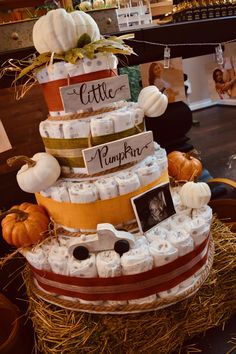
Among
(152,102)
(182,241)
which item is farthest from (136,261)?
(152,102)

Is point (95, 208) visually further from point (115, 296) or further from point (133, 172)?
point (115, 296)

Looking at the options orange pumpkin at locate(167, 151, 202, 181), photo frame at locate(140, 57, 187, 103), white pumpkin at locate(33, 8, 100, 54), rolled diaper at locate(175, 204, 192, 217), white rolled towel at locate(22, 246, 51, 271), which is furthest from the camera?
photo frame at locate(140, 57, 187, 103)

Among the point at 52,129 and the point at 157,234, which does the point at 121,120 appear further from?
the point at 157,234

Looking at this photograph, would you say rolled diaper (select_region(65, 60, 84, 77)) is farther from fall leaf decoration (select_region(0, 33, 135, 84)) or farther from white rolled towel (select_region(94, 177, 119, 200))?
white rolled towel (select_region(94, 177, 119, 200))

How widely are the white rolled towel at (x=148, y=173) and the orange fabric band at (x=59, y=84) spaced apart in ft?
1.02

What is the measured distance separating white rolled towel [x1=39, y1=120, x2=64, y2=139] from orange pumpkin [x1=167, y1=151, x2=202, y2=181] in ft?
1.93

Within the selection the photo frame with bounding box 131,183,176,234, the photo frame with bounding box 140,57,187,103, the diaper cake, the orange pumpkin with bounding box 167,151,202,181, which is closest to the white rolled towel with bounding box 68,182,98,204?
the diaper cake

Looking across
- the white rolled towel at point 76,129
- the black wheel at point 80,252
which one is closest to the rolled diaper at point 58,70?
the white rolled towel at point 76,129

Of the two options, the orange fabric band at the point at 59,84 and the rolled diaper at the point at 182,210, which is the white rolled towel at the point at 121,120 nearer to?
the orange fabric band at the point at 59,84

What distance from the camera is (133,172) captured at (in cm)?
108

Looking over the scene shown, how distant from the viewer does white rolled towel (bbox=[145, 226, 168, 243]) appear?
1.07 metres

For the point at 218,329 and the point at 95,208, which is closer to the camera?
the point at 95,208

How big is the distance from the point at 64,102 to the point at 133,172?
11.9 inches

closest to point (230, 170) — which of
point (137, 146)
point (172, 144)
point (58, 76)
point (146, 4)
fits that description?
point (172, 144)
